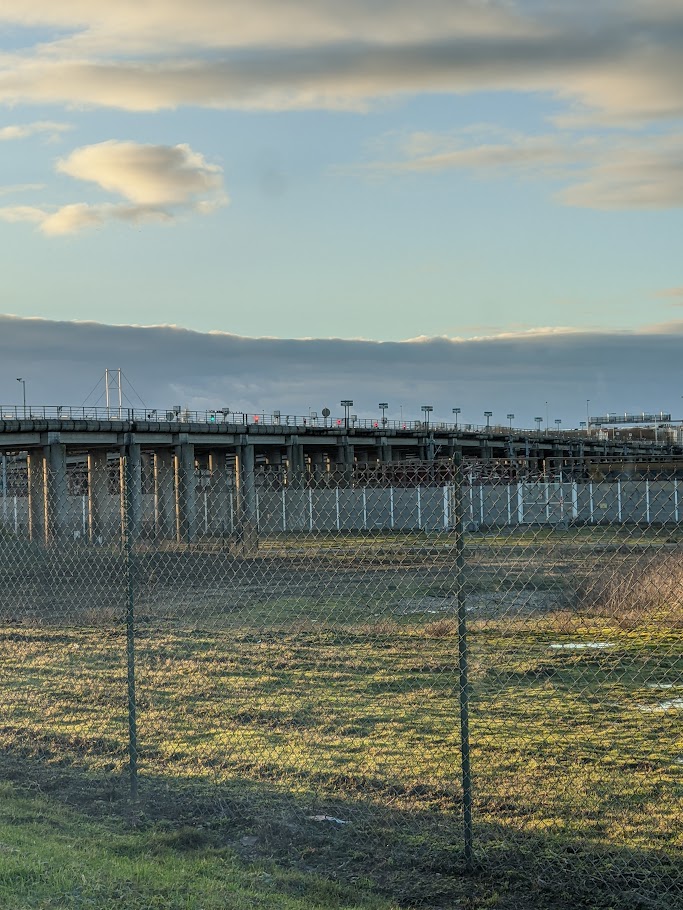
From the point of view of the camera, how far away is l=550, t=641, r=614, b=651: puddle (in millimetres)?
15069

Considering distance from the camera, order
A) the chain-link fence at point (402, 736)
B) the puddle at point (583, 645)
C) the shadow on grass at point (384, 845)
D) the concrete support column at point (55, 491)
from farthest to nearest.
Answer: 1. the concrete support column at point (55, 491)
2. the puddle at point (583, 645)
3. the chain-link fence at point (402, 736)
4. the shadow on grass at point (384, 845)

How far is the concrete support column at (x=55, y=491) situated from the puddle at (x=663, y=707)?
41.0 meters

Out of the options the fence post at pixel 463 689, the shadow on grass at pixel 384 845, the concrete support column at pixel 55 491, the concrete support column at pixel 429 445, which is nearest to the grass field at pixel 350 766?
the shadow on grass at pixel 384 845

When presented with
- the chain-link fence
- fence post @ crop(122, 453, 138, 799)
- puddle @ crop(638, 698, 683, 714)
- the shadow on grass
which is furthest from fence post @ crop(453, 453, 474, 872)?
puddle @ crop(638, 698, 683, 714)

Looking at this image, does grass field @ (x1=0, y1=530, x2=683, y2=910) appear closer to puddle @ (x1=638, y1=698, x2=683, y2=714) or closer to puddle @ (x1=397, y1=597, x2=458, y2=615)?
puddle @ (x1=638, y1=698, x2=683, y2=714)

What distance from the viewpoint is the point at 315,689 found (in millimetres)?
12781

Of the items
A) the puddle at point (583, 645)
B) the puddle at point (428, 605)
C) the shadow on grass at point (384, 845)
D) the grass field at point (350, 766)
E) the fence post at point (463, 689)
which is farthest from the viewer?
the puddle at point (428, 605)

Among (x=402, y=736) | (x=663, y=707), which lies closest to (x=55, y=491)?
(x=402, y=736)

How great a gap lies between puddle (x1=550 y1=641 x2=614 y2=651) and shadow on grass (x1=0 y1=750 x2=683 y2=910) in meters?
6.93

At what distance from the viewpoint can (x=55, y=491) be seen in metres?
58.2

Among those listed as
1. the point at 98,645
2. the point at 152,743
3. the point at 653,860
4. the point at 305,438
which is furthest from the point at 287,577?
the point at 305,438

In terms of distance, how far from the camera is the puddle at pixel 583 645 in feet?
49.4

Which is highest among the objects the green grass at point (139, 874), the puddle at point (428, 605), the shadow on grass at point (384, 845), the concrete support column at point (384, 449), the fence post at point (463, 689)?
the concrete support column at point (384, 449)

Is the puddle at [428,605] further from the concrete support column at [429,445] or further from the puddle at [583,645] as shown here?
the concrete support column at [429,445]
